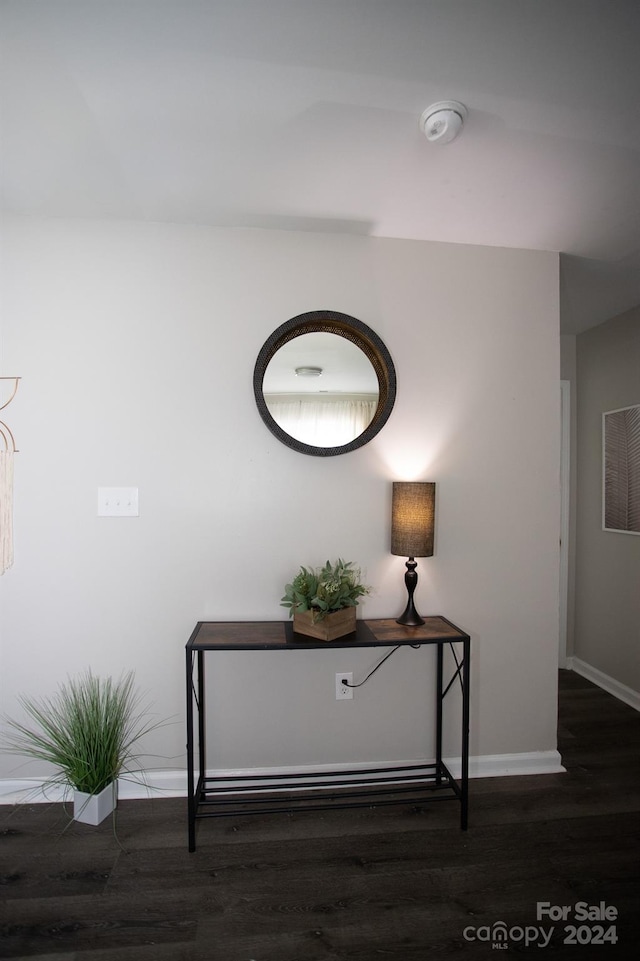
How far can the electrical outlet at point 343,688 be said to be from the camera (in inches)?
79.2

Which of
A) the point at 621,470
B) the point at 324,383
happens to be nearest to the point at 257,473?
the point at 324,383

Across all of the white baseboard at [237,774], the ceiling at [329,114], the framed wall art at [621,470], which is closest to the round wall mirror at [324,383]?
the ceiling at [329,114]

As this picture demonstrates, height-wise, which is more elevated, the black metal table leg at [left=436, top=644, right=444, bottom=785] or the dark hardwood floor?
the black metal table leg at [left=436, top=644, right=444, bottom=785]

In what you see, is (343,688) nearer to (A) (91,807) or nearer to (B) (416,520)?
(B) (416,520)

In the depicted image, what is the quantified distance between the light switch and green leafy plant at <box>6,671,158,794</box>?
0.69m

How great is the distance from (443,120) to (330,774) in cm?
244

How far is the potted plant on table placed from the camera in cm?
171

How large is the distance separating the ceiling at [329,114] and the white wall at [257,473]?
0.66 feet

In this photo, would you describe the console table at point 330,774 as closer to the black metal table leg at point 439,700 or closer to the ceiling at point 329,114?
the black metal table leg at point 439,700

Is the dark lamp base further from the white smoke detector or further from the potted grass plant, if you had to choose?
the white smoke detector

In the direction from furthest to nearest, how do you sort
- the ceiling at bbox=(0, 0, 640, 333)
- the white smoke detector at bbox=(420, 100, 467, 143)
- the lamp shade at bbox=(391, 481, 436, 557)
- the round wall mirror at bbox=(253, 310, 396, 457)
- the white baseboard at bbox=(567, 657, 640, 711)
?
the white baseboard at bbox=(567, 657, 640, 711), the round wall mirror at bbox=(253, 310, 396, 457), the lamp shade at bbox=(391, 481, 436, 557), the white smoke detector at bbox=(420, 100, 467, 143), the ceiling at bbox=(0, 0, 640, 333)

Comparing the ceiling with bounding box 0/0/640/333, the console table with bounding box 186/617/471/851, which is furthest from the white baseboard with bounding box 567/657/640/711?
the ceiling with bounding box 0/0/640/333

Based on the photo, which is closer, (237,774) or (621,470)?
(237,774)

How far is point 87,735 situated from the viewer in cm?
175
